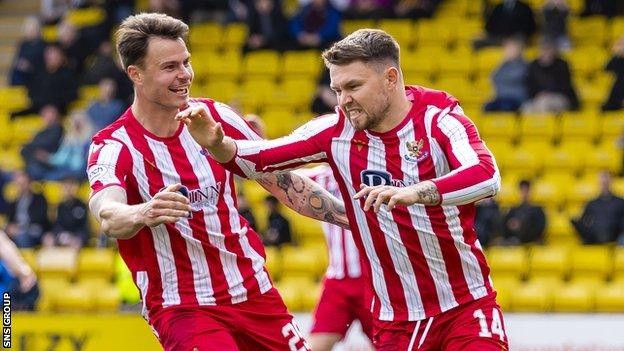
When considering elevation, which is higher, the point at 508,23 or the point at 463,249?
the point at 463,249

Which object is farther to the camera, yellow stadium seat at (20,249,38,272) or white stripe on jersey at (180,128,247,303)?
yellow stadium seat at (20,249,38,272)

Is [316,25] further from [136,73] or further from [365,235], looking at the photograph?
[365,235]

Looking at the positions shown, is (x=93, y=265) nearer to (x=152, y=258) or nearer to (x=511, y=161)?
(x=511, y=161)

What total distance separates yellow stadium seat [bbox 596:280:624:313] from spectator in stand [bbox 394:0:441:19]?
611cm

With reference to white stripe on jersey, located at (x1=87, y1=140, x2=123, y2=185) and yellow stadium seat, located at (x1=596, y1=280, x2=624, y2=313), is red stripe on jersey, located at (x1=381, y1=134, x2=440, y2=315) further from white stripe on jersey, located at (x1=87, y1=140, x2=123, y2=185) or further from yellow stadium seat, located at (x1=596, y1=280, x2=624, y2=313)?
yellow stadium seat, located at (x1=596, y1=280, x2=624, y2=313)

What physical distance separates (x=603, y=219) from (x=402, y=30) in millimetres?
5070

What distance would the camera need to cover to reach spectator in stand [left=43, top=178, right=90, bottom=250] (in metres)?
15.4

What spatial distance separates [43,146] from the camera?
56.1 feet

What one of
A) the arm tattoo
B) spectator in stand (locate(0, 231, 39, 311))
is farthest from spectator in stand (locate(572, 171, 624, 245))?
the arm tattoo

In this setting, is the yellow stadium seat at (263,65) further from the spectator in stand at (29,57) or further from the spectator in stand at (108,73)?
the spectator in stand at (29,57)

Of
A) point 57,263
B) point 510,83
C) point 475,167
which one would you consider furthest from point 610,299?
point 475,167

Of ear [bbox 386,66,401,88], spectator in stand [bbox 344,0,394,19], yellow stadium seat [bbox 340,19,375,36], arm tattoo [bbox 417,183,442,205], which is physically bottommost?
yellow stadium seat [bbox 340,19,375,36]

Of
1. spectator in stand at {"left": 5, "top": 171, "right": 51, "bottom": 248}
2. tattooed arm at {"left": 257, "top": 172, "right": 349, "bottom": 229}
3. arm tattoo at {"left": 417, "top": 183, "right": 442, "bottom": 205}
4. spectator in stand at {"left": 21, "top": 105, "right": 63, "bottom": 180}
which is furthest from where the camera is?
spectator in stand at {"left": 21, "top": 105, "right": 63, "bottom": 180}

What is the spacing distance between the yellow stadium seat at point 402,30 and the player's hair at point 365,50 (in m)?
11.5
